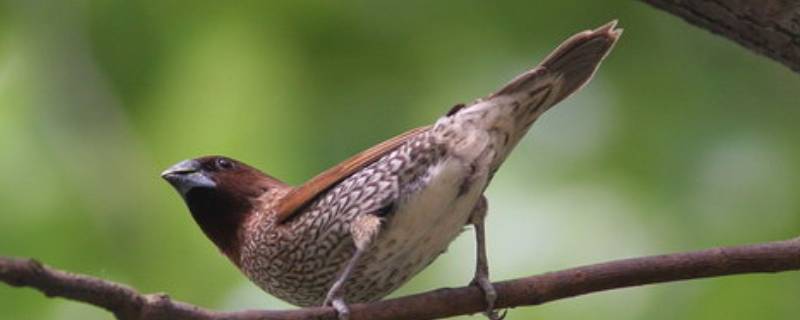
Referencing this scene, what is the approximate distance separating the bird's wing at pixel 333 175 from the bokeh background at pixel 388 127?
22cm

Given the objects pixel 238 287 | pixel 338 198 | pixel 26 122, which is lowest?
pixel 238 287

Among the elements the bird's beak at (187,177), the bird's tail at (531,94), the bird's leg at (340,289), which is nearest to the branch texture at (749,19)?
the bird's tail at (531,94)

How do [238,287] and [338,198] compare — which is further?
[238,287]

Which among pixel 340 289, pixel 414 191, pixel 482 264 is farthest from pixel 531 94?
pixel 340 289

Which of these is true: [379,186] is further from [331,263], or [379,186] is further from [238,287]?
[238,287]

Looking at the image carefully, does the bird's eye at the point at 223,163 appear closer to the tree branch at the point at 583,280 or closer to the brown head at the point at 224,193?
the brown head at the point at 224,193

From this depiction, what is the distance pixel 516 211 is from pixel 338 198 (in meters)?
0.61

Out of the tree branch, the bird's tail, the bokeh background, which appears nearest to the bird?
the bird's tail

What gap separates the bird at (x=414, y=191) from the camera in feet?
14.1

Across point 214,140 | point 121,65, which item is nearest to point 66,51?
point 121,65

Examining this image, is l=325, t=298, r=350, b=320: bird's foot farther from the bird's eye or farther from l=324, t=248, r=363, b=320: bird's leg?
the bird's eye

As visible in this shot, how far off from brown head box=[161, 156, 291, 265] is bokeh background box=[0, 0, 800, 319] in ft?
0.27

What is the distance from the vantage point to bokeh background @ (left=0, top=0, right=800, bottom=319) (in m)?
4.57

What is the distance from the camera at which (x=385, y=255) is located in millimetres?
4320
